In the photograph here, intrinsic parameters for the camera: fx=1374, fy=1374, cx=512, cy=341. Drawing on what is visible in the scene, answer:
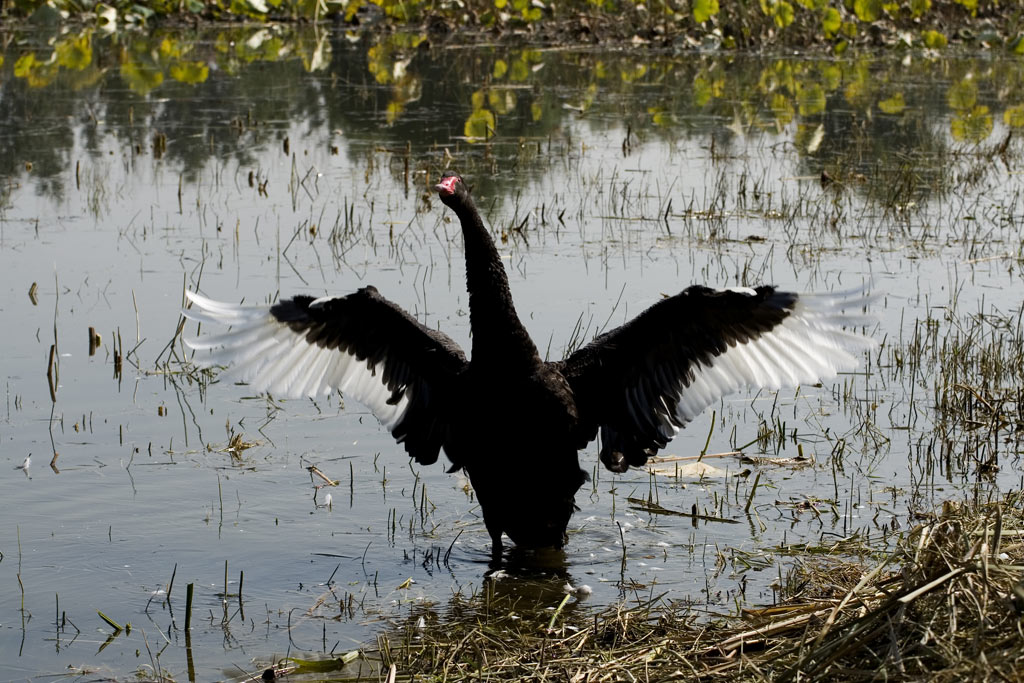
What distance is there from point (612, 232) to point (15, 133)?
229 inches

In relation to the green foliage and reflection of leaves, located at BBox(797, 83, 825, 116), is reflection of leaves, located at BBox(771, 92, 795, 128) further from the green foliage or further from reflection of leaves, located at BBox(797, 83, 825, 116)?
→ the green foliage

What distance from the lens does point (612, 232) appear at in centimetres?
888

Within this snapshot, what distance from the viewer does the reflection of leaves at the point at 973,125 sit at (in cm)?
1155

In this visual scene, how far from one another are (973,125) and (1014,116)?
0.76m

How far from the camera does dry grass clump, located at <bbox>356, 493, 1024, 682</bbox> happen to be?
131 inches

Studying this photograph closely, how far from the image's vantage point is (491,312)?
465 cm

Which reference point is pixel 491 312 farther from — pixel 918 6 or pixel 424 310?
pixel 918 6

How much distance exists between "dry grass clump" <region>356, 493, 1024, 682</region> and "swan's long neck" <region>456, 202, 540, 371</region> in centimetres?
86

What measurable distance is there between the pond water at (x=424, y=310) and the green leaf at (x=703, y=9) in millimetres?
2964

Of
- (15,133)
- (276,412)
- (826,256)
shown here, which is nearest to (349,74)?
(15,133)

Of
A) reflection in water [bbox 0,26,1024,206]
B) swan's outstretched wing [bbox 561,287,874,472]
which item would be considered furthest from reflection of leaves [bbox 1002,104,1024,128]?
swan's outstretched wing [bbox 561,287,874,472]

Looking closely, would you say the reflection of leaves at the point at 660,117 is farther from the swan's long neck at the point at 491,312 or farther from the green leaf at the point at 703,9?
the swan's long neck at the point at 491,312

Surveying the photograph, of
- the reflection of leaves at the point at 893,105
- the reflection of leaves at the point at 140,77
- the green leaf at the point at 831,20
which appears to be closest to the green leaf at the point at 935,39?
the green leaf at the point at 831,20

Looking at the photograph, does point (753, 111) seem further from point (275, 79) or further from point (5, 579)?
point (5, 579)
